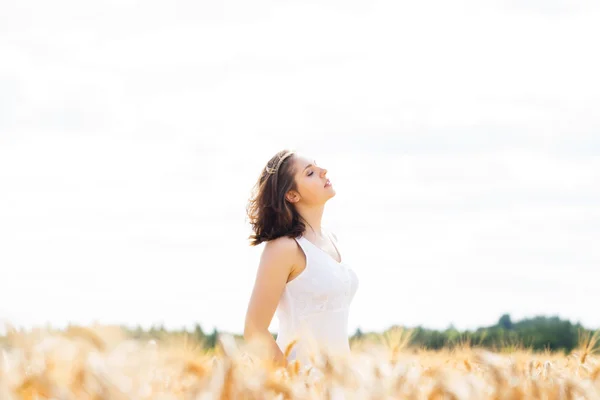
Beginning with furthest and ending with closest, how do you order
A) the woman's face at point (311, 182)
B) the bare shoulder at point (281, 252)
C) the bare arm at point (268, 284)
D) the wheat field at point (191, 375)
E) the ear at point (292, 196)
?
the ear at point (292, 196) → the woman's face at point (311, 182) → the bare shoulder at point (281, 252) → the bare arm at point (268, 284) → the wheat field at point (191, 375)

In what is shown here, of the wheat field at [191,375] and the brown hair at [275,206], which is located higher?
the brown hair at [275,206]

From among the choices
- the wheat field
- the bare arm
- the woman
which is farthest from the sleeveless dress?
the wheat field

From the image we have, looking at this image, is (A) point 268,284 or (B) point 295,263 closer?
(A) point 268,284

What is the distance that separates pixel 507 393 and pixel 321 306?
326cm

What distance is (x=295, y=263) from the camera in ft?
16.7

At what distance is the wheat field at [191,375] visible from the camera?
1611 mm

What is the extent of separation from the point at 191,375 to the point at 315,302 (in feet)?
10.2

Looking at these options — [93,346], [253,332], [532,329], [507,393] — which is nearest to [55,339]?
[93,346]

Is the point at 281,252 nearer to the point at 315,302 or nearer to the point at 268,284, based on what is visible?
the point at 268,284

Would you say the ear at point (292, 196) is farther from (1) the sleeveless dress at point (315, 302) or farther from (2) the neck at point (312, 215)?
(1) the sleeveless dress at point (315, 302)

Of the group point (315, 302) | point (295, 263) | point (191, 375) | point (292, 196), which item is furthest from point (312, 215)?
point (191, 375)

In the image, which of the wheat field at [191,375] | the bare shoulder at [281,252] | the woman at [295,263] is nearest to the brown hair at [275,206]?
the woman at [295,263]

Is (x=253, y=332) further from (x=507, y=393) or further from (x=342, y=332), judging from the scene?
(x=507, y=393)

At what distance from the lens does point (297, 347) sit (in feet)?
16.5
